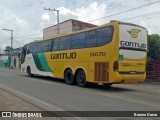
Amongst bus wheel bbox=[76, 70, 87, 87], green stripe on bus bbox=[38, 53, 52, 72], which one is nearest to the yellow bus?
bus wheel bbox=[76, 70, 87, 87]

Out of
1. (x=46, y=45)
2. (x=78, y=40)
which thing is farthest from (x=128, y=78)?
(x=46, y=45)

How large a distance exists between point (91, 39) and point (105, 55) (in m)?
1.76

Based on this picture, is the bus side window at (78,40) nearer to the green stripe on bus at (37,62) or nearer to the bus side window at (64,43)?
the bus side window at (64,43)

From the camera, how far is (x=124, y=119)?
26.4 ft

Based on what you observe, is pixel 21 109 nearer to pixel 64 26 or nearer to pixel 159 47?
pixel 159 47

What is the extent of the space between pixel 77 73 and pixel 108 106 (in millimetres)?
8131

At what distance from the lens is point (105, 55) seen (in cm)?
1533

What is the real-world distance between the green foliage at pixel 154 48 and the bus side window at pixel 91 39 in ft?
49.3

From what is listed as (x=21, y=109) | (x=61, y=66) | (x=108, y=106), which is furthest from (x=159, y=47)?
(x=21, y=109)

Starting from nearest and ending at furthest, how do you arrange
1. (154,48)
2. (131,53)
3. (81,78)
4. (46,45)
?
(131,53) < (81,78) < (46,45) < (154,48)

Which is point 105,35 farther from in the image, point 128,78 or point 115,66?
point 128,78

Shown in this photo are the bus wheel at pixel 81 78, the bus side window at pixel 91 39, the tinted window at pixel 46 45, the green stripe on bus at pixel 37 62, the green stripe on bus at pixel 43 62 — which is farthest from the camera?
the green stripe on bus at pixel 37 62

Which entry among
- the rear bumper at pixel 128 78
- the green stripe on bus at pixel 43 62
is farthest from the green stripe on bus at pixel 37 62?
the rear bumper at pixel 128 78

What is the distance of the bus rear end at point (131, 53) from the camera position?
→ 49.3 ft
